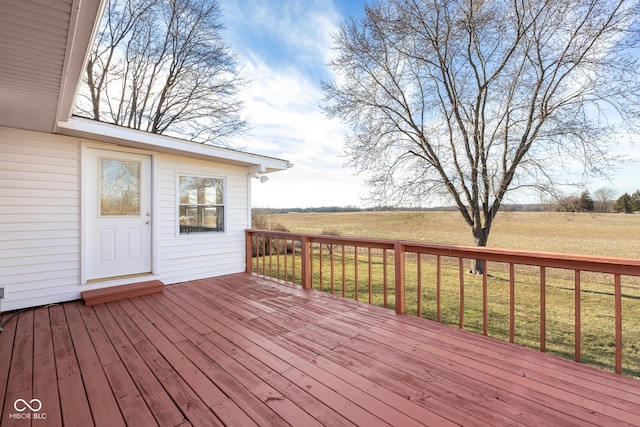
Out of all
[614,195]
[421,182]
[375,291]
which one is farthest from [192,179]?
[614,195]

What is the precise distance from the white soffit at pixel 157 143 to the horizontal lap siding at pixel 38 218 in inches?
15.7

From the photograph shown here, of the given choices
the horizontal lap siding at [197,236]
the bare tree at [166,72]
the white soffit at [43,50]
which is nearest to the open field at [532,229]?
the horizontal lap siding at [197,236]

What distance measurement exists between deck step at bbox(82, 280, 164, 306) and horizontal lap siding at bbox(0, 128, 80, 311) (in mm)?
385

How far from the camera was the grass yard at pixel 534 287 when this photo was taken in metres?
4.28

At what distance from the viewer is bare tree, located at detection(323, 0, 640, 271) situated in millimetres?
6004

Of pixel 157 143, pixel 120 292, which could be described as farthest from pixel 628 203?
pixel 120 292

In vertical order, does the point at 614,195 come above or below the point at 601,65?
below

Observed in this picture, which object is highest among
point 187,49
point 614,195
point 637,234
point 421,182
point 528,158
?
point 187,49

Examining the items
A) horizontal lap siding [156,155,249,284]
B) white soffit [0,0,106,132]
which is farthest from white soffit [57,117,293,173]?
white soffit [0,0,106,132]

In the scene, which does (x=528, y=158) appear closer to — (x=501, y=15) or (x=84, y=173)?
(x=501, y=15)

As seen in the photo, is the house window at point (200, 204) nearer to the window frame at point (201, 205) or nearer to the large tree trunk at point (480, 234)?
the window frame at point (201, 205)

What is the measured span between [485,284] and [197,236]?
176 inches

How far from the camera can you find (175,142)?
166 inches

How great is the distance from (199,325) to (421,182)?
6709mm
